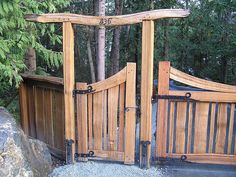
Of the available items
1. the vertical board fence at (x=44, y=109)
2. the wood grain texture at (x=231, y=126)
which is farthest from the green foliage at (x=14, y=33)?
the wood grain texture at (x=231, y=126)

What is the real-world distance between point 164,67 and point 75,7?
24.6 ft

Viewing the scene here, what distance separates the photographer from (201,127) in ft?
11.6

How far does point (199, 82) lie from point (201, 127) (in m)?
0.56

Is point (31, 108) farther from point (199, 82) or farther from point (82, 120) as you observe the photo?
A: point (199, 82)

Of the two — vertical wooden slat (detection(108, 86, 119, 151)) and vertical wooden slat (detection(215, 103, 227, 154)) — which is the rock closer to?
vertical wooden slat (detection(108, 86, 119, 151))

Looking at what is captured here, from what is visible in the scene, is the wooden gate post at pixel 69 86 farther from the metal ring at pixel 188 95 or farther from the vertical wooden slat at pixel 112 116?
the metal ring at pixel 188 95

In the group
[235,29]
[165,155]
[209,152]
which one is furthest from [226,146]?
[235,29]

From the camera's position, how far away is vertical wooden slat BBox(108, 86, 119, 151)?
3.63 m

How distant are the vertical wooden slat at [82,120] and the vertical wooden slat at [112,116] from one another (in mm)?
313

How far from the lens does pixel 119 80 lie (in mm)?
3586

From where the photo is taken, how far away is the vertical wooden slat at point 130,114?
11.6 ft

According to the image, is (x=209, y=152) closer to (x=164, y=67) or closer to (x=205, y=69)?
(x=164, y=67)

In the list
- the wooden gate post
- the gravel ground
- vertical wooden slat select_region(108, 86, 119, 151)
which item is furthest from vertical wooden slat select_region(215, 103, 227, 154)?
the wooden gate post

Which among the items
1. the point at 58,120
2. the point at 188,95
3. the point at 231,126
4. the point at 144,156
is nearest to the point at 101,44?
the point at 58,120
